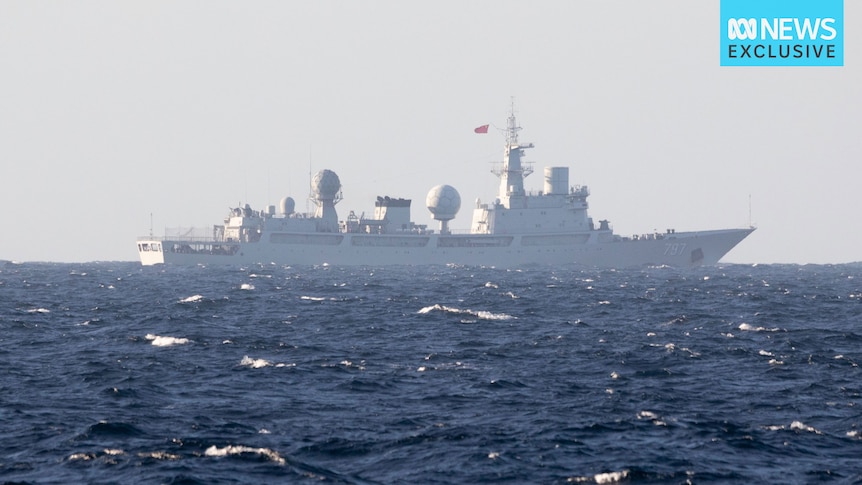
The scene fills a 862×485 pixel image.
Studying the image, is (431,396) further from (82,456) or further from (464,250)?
(464,250)

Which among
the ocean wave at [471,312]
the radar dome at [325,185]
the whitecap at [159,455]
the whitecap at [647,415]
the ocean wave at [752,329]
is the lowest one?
the whitecap at [647,415]

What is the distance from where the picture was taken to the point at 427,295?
2267 inches

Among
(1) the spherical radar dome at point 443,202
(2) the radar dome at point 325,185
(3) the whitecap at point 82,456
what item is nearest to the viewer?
(3) the whitecap at point 82,456

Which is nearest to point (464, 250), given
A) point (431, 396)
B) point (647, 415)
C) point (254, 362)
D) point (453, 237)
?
point (453, 237)

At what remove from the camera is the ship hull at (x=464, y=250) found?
114 meters

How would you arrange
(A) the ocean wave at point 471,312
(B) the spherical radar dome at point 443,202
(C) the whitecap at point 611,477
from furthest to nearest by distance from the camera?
(B) the spherical radar dome at point 443,202
(A) the ocean wave at point 471,312
(C) the whitecap at point 611,477

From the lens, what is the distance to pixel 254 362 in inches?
1084

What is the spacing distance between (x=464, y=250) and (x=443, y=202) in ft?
26.4

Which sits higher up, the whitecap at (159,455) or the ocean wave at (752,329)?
the ocean wave at (752,329)

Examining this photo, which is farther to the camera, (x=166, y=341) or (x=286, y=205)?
(x=286, y=205)

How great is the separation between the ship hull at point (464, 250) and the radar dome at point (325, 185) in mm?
7537

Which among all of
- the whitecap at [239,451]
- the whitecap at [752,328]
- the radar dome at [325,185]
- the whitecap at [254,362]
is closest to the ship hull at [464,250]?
the radar dome at [325,185]

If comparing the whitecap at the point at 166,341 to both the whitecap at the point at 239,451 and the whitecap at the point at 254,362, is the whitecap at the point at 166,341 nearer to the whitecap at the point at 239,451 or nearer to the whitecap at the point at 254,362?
the whitecap at the point at 254,362

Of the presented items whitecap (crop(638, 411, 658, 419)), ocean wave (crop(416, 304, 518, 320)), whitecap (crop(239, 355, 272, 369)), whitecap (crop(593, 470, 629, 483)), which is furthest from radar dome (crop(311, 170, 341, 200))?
whitecap (crop(593, 470, 629, 483))
